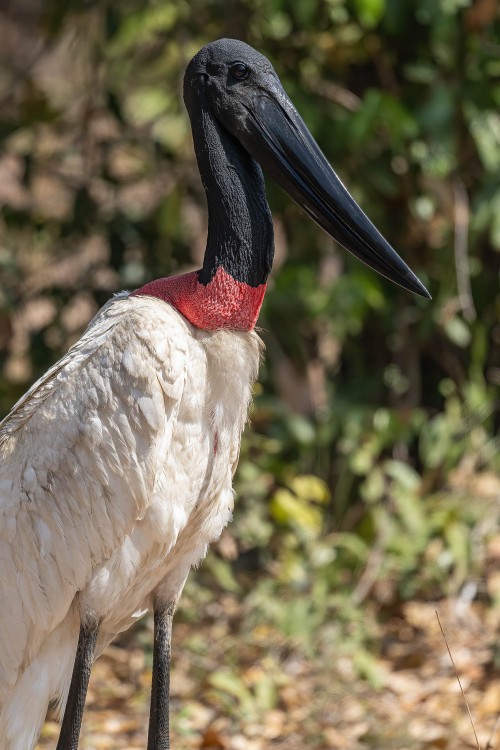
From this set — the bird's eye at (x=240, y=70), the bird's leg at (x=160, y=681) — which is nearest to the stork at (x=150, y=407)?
the bird's eye at (x=240, y=70)

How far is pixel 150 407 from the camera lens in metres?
3.04

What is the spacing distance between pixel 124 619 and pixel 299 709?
146 centimetres

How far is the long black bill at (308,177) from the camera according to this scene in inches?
125

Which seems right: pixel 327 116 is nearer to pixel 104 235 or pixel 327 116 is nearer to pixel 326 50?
pixel 326 50

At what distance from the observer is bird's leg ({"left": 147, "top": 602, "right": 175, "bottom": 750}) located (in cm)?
351

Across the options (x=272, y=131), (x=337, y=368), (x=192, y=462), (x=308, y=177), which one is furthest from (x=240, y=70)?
(x=337, y=368)

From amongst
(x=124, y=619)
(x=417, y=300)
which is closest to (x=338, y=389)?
(x=417, y=300)

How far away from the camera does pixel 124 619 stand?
3.52 meters

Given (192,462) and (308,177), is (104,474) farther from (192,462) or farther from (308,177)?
(308,177)

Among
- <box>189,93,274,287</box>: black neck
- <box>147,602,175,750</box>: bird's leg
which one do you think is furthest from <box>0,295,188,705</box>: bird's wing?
<box>147,602,175,750</box>: bird's leg

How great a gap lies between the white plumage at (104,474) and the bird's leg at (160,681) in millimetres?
143

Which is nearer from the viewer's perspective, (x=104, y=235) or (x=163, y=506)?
(x=163, y=506)

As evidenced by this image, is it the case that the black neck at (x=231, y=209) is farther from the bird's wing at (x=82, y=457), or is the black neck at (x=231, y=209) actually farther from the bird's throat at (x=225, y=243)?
the bird's wing at (x=82, y=457)

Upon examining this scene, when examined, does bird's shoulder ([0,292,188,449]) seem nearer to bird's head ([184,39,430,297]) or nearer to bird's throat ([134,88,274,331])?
bird's throat ([134,88,274,331])
